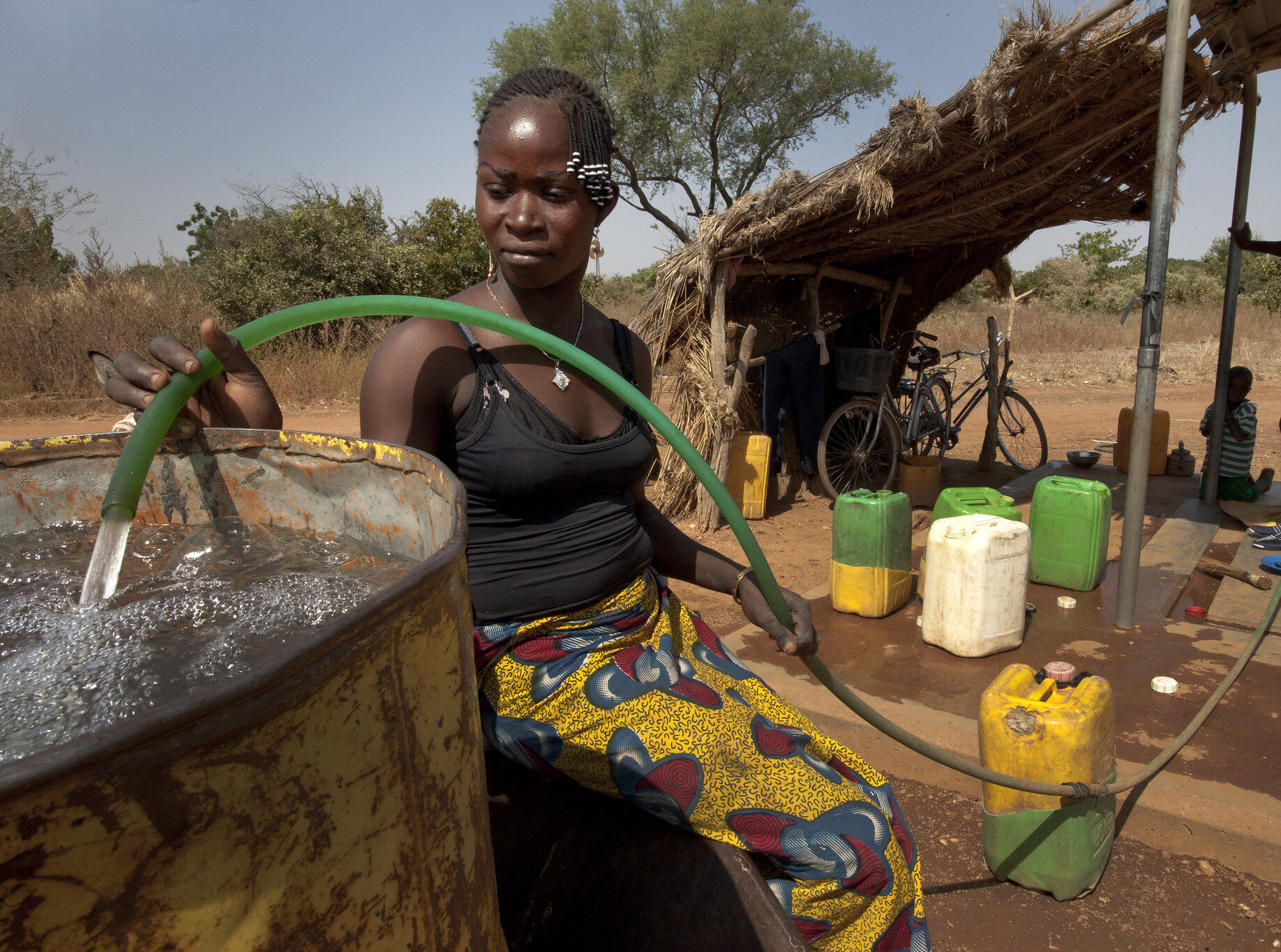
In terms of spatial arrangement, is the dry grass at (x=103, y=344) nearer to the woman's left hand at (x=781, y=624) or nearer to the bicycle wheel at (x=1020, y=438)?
the bicycle wheel at (x=1020, y=438)

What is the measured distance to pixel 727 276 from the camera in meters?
6.34

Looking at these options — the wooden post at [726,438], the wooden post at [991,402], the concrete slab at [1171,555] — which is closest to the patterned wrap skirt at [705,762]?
the concrete slab at [1171,555]

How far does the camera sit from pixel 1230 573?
4480mm

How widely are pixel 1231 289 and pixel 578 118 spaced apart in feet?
19.6

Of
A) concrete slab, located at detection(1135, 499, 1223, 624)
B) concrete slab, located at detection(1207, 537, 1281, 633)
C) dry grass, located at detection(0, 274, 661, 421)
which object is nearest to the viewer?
concrete slab, located at detection(1207, 537, 1281, 633)

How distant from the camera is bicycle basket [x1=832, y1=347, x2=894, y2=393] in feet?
24.1

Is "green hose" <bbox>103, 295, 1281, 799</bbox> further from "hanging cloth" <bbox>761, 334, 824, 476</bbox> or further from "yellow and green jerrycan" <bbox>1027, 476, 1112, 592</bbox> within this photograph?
"hanging cloth" <bbox>761, 334, 824, 476</bbox>

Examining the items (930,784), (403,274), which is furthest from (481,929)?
(403,274)

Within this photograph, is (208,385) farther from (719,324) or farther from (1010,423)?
(1010,423)

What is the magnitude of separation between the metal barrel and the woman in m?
0.54

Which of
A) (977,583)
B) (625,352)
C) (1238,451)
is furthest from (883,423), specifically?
(625,352)

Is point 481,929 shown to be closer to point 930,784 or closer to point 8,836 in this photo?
point 8,836

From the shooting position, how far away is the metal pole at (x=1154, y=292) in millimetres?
3598

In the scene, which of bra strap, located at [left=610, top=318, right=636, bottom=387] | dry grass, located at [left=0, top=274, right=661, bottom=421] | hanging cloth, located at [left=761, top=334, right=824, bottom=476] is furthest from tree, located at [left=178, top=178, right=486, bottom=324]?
bra strap, located at [left=610, top=318, right=636, bottom=387]
